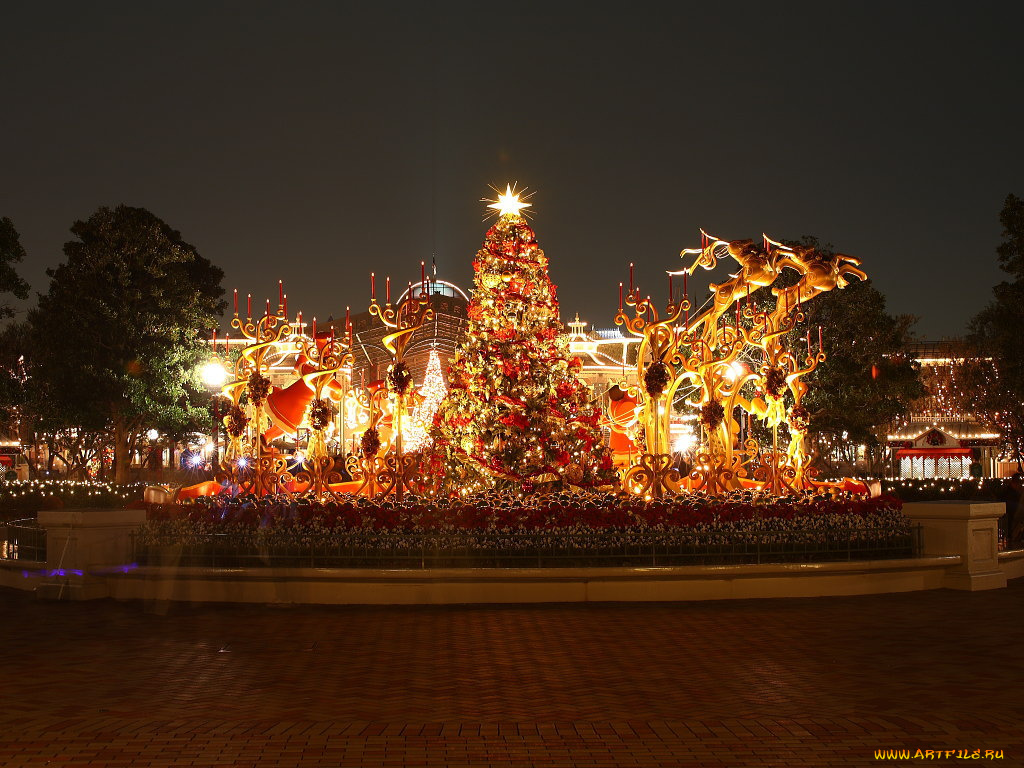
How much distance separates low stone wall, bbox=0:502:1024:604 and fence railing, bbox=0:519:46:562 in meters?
0.25

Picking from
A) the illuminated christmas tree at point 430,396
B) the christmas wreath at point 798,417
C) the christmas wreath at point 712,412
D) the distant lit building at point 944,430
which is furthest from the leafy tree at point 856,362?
the distant lit building at point 944,430

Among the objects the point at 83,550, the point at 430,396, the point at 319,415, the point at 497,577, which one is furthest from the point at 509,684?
the point at 430,396

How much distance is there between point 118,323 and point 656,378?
59.9 ft

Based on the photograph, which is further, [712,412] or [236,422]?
[236,422]

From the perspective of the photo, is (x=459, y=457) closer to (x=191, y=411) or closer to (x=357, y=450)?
(x=357, y=450)

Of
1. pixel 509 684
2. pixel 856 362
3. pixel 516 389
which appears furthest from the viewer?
pixel 856 362

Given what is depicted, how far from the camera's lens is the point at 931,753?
649 centimetres

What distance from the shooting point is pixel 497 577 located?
12406 mm

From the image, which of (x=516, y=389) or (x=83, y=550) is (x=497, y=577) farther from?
(x=83, y=550)

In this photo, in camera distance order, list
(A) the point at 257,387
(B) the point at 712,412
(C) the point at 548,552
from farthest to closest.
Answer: (A) the point at 257,387, (B) the point at 712,412, (C) the point at 548,552

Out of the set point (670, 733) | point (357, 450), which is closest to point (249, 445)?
point (357, 450)

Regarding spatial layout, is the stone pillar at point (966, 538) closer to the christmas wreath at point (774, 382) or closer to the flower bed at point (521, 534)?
the flower bed at point (521, 534)

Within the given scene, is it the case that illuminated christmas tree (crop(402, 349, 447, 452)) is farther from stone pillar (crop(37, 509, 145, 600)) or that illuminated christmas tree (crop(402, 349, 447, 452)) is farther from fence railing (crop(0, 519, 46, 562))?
stone pillar (crop(37, 509, 145, 600))

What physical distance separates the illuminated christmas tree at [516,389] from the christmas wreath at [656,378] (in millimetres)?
1289
